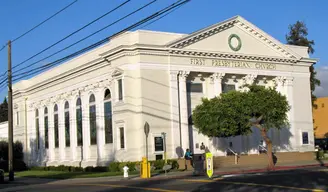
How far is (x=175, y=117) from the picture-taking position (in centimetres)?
4228

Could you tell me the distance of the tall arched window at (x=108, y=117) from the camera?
45.1 metres

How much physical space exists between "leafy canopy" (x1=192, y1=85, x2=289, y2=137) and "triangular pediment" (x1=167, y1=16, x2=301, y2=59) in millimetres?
6942

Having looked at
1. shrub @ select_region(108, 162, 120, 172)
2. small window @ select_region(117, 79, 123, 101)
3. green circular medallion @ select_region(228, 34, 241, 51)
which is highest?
green circular medallion @ select_region(228, 34, 241, 51)

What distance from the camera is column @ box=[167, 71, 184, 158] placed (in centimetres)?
4156

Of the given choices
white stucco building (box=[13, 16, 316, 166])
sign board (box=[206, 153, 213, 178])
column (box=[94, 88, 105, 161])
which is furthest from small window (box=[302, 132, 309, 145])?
sign board (box=[206, 153, 213, 178])

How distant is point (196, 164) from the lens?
29.0 m

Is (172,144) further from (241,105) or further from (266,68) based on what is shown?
(266,68)

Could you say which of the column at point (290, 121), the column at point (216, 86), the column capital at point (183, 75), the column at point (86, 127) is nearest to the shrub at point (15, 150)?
the column at point (86, 127)

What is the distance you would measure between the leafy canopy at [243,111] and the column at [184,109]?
3755 millimetres

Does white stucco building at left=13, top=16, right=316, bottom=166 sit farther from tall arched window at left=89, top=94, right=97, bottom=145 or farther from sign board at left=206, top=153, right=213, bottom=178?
sign board at left=206, top=153, right=213, bottom=178

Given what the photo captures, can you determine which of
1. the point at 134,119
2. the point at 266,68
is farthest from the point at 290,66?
the point at 134,119

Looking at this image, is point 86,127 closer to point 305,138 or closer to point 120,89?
point 120,89

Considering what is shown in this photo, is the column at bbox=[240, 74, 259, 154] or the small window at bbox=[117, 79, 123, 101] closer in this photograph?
the small window at bbox=[117, 79, 123, 101]

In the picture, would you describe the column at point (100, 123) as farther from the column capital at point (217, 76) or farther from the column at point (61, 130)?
the column capital at point (217, 76)
